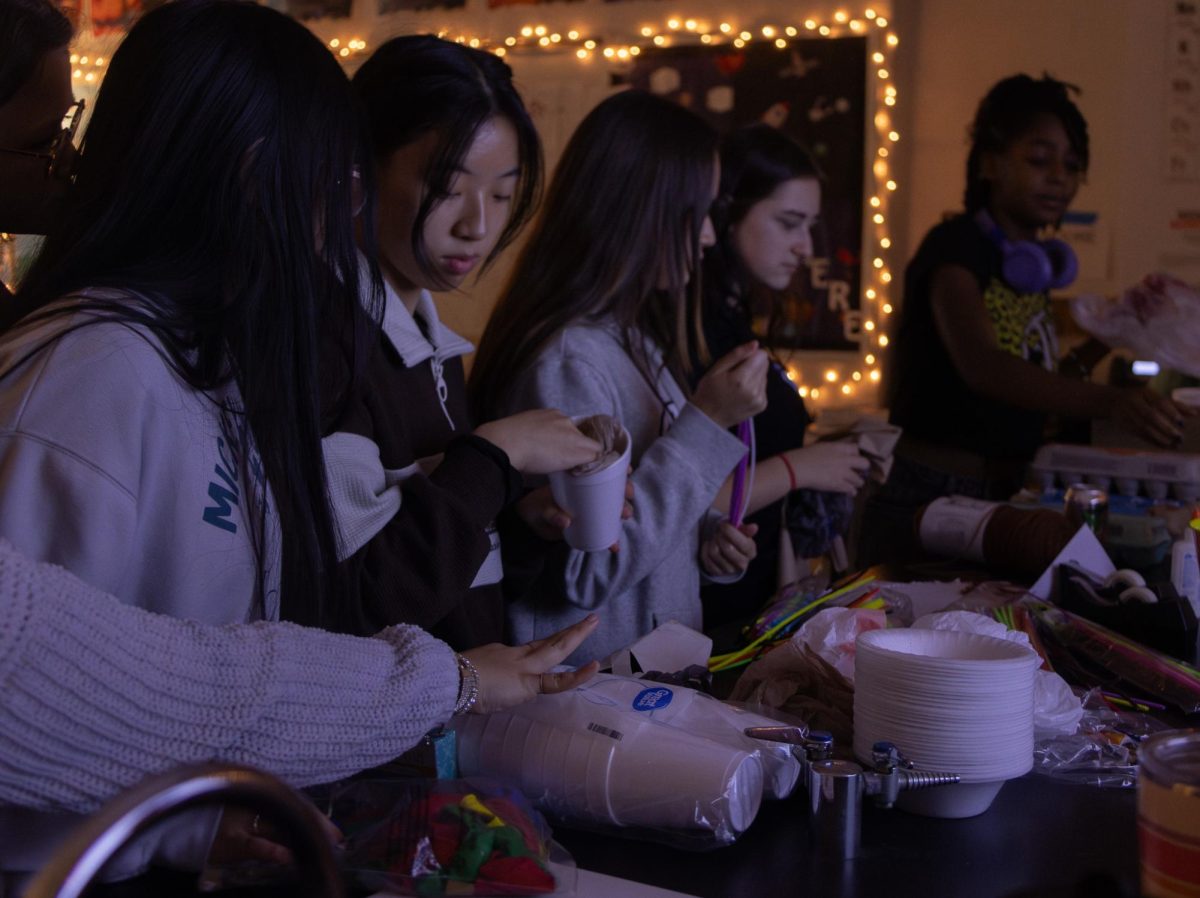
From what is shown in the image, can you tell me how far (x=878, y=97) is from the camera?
3.83 metres

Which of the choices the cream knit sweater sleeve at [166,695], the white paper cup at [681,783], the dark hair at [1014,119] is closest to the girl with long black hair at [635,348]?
the white paper cup at [681,783]

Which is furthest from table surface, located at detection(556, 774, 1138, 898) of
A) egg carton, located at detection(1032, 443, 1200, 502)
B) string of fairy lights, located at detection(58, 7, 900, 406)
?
string of fairy lights, located at detection(58, 7, 900, 406)

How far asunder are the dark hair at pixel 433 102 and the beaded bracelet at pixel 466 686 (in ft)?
2.37

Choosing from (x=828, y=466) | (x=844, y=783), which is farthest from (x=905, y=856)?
(x=828, y=466)

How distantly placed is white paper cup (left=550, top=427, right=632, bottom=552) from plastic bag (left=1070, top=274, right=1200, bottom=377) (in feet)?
5.70

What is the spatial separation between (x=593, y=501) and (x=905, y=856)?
0.62 meters

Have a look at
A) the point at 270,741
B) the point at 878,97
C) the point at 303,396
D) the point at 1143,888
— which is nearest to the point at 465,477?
the point at 303,396

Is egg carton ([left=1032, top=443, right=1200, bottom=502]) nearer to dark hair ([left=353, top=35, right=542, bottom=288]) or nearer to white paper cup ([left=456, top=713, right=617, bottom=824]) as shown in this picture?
dark hair ([left=353, top=35, right=542, bottom=288])

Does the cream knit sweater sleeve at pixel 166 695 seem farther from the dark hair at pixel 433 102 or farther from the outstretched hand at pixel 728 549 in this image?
the outstretched hand at pixel 728 549

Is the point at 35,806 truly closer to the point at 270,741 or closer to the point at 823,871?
the point at 270,741

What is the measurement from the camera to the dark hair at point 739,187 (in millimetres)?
2266

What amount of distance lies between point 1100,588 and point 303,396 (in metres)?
1.17

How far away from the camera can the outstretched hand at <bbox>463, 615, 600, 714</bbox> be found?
90 centimetres

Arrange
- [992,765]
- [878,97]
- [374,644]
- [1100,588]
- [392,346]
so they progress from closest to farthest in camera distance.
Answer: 1. [374,644]
2. [992,765]
3. [392,346]
4. [1100,588]
5. [878,97]
